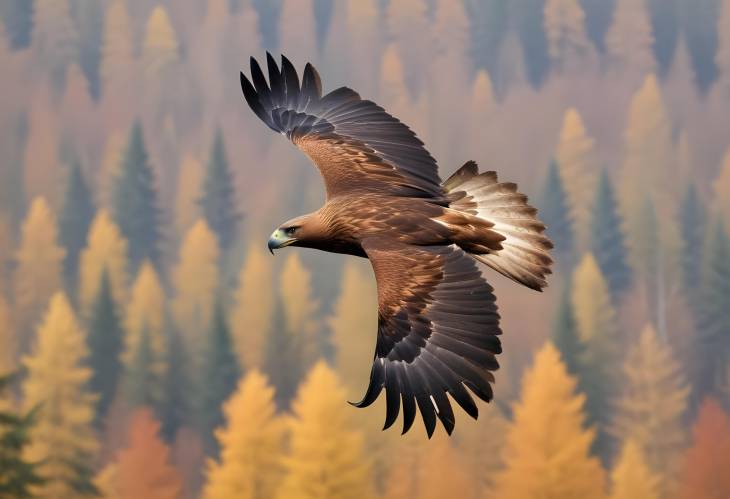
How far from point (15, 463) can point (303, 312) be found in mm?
15971

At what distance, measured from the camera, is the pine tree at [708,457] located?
41.3 m

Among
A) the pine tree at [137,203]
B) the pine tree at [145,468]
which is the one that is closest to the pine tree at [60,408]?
the pine tree at [145,468]

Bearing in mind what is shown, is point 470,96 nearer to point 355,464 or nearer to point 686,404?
point 686,404

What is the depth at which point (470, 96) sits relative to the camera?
5488cm

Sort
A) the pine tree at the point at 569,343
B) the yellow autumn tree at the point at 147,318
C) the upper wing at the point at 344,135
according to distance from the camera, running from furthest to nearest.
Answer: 1. the yellow autumn tree at the point at 147,318
2. the pine tree at the point at 569,343
3. the upper wing at the point at 344,135

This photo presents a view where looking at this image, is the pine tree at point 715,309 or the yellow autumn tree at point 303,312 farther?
the yellow autumn tree at point 303,312

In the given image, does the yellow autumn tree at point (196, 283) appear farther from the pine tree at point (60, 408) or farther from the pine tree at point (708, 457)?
the pine tree at point (708, 457)

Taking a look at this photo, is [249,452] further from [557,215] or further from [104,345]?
[557,215]

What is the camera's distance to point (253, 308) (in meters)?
49.9

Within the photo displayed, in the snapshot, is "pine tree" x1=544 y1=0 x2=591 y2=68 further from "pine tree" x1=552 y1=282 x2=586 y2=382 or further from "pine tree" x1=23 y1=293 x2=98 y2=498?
"pine tree" x1=23 y1=293 x2=98 y2=498

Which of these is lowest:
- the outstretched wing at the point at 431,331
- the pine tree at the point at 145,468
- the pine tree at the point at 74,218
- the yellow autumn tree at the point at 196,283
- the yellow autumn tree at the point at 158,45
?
the pine tree at the point at 145,468

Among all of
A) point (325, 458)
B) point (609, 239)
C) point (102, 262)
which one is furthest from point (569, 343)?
point (102, 262)

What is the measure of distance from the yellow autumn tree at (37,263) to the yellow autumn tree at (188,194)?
523 cm

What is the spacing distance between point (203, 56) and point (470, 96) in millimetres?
12311
